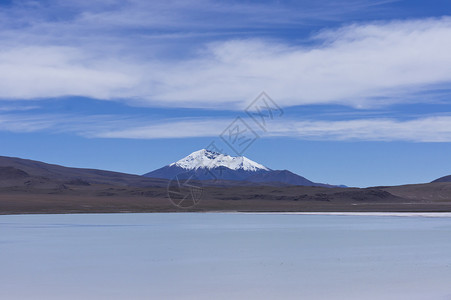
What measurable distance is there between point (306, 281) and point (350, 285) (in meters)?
1.46

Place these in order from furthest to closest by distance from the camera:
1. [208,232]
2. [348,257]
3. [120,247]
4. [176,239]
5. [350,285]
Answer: [208,232]
[176,239]
[120,247]
[348,257]
[350,285]

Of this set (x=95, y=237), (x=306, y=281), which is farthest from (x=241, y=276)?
(x=95, y=237)

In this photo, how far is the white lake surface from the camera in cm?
1677

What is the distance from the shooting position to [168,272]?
20.6 m

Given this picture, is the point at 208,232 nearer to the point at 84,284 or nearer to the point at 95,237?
the point at 95,237

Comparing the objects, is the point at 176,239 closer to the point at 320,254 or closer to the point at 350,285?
the point at 320,254

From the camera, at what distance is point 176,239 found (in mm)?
33594

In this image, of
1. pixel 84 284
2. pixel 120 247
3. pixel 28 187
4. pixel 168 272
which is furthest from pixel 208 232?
pixel 28 187

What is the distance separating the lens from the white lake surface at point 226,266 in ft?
55.0

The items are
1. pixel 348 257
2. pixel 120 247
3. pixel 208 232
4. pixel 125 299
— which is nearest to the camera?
pixel 125 299

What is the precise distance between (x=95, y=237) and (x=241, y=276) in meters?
17.7

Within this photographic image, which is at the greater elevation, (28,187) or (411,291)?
(28,187)

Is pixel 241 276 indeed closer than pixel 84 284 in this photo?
No

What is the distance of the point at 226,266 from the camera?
22047 mm
